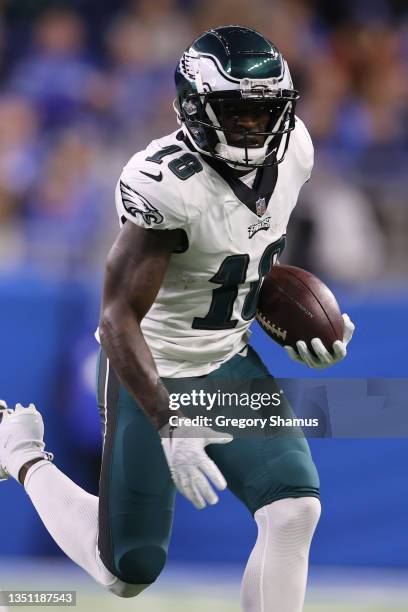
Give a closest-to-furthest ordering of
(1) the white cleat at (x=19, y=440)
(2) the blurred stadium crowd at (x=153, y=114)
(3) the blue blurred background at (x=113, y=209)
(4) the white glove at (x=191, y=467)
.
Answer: (4) the white glove at (x=191, y=467) → (1) the white cleat at (x=19, y=440) → (3) the blue blurred background at (x=113, y=209) → (2) the blurred stadium crowd at (x=153, y=114)

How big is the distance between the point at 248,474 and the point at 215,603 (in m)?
1.07

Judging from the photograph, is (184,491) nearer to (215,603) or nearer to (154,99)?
(215,603)

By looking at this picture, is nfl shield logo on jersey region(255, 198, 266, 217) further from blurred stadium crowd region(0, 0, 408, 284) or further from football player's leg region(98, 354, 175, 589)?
blurred stadium crowd region(0, 0, 408, 284)

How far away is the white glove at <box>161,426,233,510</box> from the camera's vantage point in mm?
2219

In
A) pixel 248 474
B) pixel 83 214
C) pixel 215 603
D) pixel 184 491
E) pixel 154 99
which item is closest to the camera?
pixel 184 491

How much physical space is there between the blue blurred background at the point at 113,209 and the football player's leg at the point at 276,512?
1.15 metres

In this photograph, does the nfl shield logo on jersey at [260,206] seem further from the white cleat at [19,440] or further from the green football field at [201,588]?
the green football field at [201,588]

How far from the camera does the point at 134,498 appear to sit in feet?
8.23

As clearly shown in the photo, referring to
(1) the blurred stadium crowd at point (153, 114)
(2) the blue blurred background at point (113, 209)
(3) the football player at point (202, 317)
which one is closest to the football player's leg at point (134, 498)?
(3) the football player at point (202, 317)

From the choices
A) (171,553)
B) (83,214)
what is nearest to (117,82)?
(83,214)

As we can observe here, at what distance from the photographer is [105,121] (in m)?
4.89

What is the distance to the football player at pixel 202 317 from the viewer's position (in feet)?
7.64

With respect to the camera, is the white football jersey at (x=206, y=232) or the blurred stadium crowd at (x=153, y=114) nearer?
the white football jersey at (x=206, y=232)

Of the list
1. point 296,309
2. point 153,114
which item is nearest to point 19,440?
point 296,309
